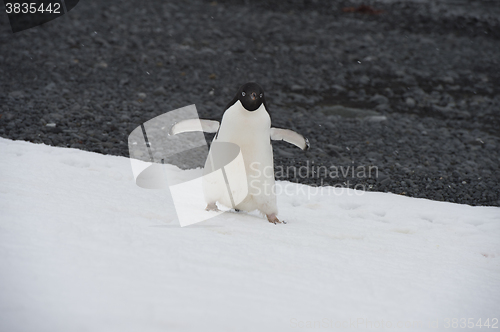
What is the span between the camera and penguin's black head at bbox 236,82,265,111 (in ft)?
11.1

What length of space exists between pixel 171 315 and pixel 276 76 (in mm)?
6741

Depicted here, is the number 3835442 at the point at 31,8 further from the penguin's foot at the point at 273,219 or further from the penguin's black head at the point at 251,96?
the penguin's foot at the point at 273,219

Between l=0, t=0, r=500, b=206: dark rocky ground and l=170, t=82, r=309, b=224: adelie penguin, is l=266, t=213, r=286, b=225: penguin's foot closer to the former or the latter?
l=170, t=82, r=309, b=224: adelie penguin

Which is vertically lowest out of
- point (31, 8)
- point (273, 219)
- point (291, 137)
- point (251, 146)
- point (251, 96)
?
point (273, 219)

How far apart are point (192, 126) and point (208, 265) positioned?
→ 1.48 meters

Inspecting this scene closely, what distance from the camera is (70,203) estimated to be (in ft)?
10.0

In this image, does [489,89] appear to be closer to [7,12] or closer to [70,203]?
[70,203]

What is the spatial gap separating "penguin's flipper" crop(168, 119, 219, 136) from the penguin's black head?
16.5 inches

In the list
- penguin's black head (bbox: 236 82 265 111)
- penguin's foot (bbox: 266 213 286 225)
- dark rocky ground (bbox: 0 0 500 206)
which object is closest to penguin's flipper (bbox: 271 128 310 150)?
penguin's black head (bbox: 236 82 265 111)

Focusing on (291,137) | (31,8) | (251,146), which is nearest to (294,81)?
(291,137)

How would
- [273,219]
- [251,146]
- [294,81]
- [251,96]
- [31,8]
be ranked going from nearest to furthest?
1. [251,96]
2. [251,146]
3. [273,219]
4. [294,81]
5. [31,8]

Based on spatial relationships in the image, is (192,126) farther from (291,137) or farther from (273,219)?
(273,219)

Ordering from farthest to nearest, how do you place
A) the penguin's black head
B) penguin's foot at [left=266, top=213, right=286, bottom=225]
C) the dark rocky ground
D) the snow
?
the dark rocky ground < penguin's foot at [left=266, top=213, right=286, bottom=225] < the penguin's black head < the snow

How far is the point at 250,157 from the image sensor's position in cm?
352
